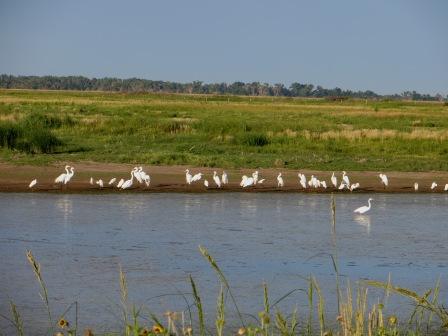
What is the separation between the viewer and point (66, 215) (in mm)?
17891

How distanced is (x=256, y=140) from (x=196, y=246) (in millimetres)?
18098

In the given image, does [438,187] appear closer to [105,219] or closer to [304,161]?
[304,161]

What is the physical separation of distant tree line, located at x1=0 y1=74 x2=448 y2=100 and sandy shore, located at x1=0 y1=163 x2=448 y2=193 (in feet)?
499

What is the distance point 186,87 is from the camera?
187 meters

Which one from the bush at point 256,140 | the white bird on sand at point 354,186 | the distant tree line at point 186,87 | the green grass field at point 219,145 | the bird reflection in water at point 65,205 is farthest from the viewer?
the distant tree line at point 186,87

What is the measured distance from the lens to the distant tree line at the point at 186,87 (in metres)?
181

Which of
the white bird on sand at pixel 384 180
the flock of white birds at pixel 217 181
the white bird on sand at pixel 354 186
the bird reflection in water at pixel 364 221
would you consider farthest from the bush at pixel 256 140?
the bird reflection in water at pixel 364 221

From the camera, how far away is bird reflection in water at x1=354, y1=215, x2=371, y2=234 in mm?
17503

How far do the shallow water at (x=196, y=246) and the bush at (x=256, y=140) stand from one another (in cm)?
989

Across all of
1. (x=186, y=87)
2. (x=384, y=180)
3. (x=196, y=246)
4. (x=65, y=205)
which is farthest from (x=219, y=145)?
(x=186, y=87)

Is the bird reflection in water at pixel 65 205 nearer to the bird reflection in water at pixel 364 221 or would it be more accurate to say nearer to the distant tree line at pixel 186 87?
the bird reflection in water at pixel 364 221

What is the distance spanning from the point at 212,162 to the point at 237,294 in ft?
54.9

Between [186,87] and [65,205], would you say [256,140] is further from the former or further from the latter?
[186,87]

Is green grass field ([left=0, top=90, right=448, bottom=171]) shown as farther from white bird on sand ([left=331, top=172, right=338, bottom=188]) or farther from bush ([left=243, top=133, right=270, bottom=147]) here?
white bird on sand ([left=331, top=172, right=338, bottom=188])
